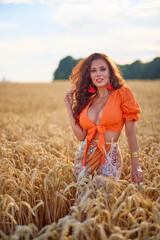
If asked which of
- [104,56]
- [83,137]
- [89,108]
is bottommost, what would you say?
[83,137]

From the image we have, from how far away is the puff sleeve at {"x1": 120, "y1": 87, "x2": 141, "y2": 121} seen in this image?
6.93 feet

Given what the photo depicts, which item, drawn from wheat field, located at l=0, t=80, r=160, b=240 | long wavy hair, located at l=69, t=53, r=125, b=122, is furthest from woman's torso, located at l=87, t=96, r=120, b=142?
wheat field, located at l=0, t=80, r=160, b=240

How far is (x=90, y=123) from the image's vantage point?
2.25 metres

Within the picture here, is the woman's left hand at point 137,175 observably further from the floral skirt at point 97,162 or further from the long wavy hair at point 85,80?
the long wavy hair at point 85,80

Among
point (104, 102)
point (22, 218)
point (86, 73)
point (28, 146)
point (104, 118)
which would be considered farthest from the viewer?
point (28, 146)

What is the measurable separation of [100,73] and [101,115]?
0.48m

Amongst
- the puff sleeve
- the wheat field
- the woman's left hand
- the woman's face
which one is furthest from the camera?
the woman's face

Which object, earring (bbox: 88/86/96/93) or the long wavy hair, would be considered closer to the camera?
the long wavy hair

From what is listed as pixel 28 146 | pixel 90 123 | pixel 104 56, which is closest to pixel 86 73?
pixel 104 56

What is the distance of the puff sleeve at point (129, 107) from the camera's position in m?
2.11

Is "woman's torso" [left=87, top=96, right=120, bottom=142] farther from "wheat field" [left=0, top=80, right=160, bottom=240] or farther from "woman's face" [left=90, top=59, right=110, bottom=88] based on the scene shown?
"wheat field" [left=0, top=80, right=160, bottom=240]

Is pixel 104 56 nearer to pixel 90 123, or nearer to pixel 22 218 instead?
pixel 90 123

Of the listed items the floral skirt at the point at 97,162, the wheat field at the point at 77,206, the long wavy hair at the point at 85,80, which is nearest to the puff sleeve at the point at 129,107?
the long wavy hair at the point at 85,80

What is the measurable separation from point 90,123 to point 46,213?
38.1 inches
